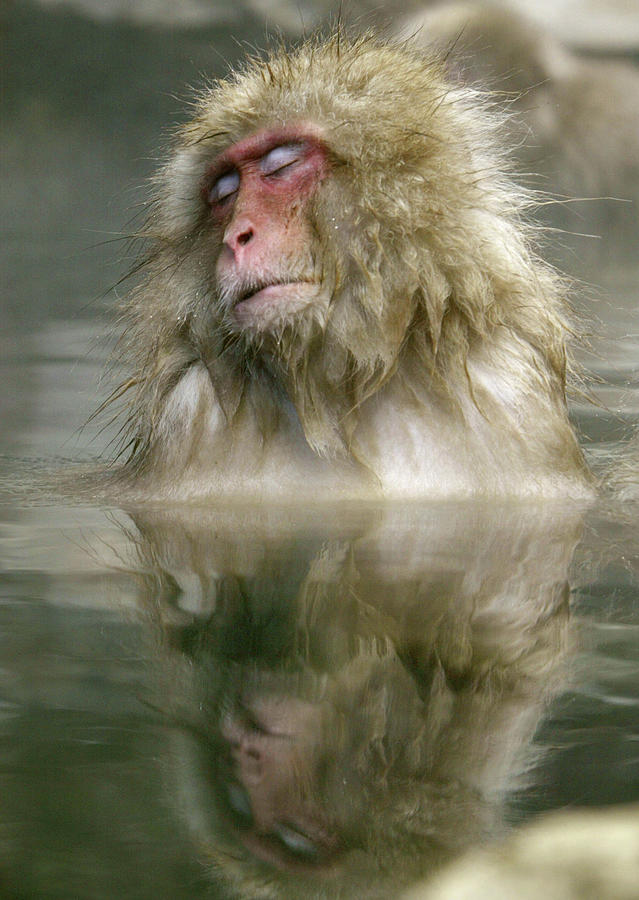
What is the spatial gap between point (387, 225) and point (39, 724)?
72.6 inches

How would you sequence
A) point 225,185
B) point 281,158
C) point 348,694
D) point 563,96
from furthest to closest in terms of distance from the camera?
point 563,96, point 225,185, point 281,158, point 348,694

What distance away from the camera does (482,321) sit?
2.96 m

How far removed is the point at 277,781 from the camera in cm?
106

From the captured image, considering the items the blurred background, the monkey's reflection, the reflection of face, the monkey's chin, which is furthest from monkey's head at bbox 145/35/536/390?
the blurred background

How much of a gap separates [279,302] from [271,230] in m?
0.16

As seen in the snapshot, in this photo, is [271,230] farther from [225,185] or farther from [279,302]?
[225,185]

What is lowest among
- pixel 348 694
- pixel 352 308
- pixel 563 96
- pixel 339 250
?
pixel 563 96

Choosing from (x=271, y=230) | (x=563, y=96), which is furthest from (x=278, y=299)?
(x=563, y=96)

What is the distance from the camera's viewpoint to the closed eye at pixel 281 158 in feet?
9.64

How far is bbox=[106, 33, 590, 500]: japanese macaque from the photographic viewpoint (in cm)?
285

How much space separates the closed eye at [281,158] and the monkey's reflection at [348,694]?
106 cm

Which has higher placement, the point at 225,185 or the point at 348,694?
the point at 348,694

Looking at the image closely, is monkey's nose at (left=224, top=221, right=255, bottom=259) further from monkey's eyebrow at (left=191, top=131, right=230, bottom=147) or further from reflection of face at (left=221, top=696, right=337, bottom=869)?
reflection of face at (left=221, top=696, right=337, bottom=869)

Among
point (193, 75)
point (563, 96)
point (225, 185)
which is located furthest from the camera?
point (193, 75)
